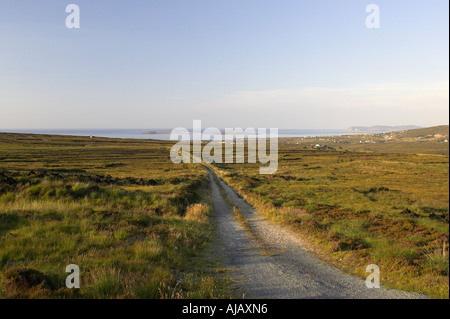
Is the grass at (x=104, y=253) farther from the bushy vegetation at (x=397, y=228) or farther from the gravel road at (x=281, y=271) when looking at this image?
the bushy vegetation at (x=397, y=228)

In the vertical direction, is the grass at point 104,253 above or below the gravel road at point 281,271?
above

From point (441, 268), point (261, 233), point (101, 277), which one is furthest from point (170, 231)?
point (441, 268)

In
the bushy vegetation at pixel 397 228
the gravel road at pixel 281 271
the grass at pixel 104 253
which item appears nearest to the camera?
the bushy vegetation at pixel 397 228

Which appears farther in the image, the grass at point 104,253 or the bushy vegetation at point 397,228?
the grass at point 104,253

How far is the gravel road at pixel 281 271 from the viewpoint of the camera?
659cm

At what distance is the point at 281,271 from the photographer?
8.16m

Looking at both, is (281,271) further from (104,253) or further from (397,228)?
(397,228)

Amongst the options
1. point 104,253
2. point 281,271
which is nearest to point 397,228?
point 281,271

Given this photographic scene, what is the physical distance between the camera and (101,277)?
19.8 feet

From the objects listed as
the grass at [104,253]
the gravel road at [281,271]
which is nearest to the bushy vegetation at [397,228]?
the gravel road at [281,271]

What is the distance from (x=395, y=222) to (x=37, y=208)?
20.4 meters

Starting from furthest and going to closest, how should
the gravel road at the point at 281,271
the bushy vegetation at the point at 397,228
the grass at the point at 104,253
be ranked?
the gravel road at the point at 281,271 → the grass at the point at 104,253 → the bushy vegetation at the point at 397,228
